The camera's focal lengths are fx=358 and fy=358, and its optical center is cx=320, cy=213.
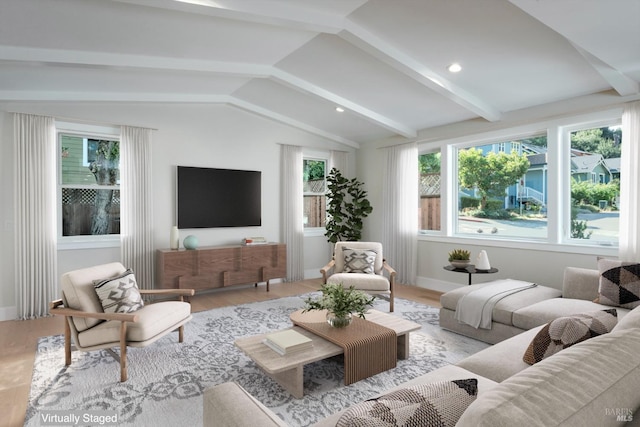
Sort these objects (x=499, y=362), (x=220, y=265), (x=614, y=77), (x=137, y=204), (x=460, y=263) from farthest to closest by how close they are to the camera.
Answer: (x=220, y=265) → (x=137, y=204) → (x=460, y=263) → (x=614, y=77) → (x=499, y=362)

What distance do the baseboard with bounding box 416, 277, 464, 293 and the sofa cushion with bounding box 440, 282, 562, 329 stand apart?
163cm

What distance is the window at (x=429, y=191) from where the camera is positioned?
5754 mm

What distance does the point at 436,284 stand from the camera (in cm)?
555

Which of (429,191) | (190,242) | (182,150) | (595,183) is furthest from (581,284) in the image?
(182,150)

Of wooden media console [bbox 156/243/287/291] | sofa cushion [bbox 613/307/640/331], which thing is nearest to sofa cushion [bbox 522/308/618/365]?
sofa cushion [bbox 613/307/640/331]

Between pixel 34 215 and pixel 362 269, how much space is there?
401cm

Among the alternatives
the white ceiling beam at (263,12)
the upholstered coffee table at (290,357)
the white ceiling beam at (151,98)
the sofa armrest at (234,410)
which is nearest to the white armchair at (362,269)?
the upholstered coffee table at (290,357)

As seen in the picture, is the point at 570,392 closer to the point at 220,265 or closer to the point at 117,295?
the point at 117,295

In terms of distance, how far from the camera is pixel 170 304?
3270 millimetres

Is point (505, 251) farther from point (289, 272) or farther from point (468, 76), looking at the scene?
point (289, 272)

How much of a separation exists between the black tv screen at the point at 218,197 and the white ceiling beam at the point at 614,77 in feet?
14.5

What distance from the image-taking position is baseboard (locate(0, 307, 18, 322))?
4105 millimetres

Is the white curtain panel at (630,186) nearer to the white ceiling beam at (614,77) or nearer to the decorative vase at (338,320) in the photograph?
the white ceiling beam at (614,77)

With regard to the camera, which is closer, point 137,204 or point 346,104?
point 137,204
